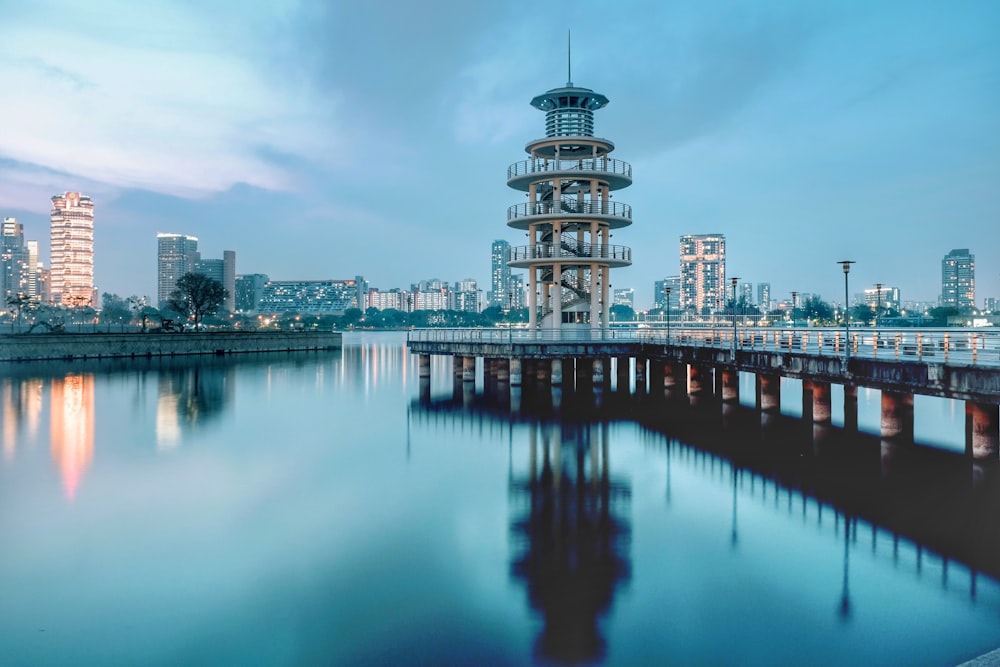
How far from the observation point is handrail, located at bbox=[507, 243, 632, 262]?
1706 inches

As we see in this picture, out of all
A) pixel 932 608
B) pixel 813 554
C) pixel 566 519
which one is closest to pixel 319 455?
pixel 566 519

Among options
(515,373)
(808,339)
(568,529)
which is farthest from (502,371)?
(568,529)

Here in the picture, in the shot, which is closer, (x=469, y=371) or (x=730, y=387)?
(x=730, y=387)

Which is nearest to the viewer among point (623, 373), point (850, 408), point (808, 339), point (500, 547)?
point (500, 547)

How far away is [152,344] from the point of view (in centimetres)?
8512

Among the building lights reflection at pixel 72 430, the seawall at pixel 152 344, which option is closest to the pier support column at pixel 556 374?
the building lights reflection at pixel 72 430

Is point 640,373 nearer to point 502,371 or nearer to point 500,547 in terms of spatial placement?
point 502,371

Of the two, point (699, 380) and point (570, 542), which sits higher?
point (699, 380)

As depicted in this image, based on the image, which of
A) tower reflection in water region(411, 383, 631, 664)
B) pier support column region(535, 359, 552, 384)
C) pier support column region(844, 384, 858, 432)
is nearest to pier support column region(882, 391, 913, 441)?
pier support column region(844, 384, 858, 432)

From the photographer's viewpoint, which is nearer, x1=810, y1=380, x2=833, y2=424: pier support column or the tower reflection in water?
the tower reflection in water

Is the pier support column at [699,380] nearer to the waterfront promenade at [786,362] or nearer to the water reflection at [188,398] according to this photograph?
the waterfront promenade at [786,362]

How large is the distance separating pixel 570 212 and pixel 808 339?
19.2 metres

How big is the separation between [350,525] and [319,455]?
1081 cm

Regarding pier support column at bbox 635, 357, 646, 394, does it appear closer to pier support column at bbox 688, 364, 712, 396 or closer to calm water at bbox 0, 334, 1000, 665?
pier support column at bbox 688, 364, 712, 396
